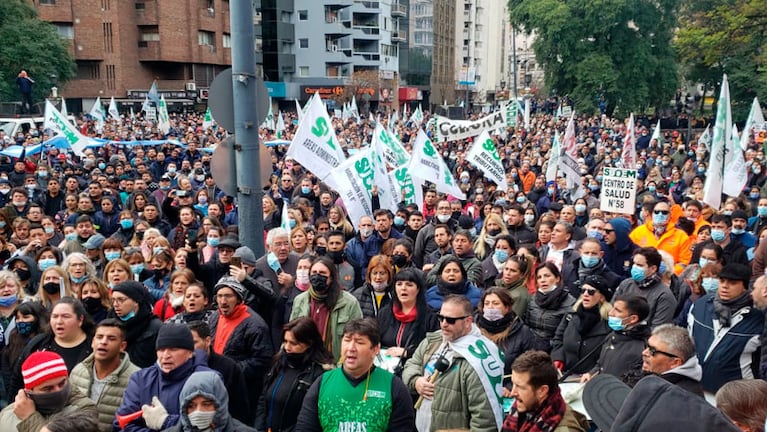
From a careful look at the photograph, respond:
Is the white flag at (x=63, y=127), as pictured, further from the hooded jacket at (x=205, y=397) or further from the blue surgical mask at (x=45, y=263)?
the hooded jacket at (x=205, y=397)

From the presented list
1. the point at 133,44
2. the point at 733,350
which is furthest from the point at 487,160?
the point at 133,44

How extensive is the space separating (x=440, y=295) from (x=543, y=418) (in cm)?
269

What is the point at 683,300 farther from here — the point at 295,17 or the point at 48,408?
the point at 295,17

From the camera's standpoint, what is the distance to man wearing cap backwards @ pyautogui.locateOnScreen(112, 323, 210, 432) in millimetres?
3824

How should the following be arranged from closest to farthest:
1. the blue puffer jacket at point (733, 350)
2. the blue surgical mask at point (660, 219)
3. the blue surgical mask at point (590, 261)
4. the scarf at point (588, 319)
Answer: the blue puffer jacket at point (733, 350), the scarf at point (588, 319), the blue surgical mask at point (590, 261), the blue surgical mask at point (660, 219)

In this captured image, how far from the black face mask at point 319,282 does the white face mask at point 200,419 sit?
6.69 feet

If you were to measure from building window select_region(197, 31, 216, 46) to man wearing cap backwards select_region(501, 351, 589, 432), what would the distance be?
53642 mm

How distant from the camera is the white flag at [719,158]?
10.1 m

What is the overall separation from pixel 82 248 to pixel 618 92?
39.6 meters

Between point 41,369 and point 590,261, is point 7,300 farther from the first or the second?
point 590,261

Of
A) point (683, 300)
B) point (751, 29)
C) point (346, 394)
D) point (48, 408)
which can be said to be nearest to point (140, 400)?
point (48, 408)

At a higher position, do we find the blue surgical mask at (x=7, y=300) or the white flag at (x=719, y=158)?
the white flag at (x=719, y=158)

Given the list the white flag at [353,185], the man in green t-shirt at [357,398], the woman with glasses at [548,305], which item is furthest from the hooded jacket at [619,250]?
the man in green t-shirt at [357,398]

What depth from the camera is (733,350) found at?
4.89 meters
